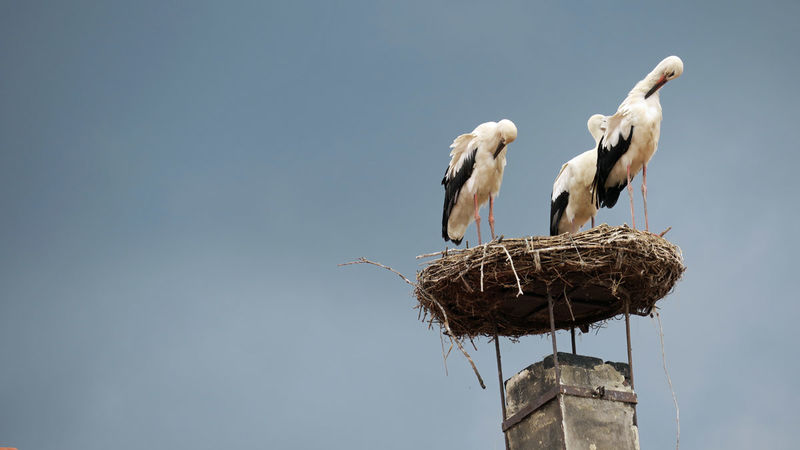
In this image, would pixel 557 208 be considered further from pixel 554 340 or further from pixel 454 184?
pixel 554 340

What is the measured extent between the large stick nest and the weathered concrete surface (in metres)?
0.54

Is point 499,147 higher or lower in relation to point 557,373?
higher

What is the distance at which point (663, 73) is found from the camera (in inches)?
Answer: 438

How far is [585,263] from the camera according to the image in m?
8.77

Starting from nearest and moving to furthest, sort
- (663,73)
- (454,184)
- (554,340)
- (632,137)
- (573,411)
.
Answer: (573,411) → (554,340) → (632,137) → (663,73) → (454,184)

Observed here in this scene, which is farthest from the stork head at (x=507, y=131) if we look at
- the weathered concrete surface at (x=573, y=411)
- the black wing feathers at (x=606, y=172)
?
the weathered concrete surface at (x=573, y=411)

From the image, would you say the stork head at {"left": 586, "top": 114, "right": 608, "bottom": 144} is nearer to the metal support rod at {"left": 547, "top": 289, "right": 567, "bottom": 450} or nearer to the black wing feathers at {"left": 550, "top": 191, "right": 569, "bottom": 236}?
the black wing feathers at {"left": 550, "top": 191, "right": 569, "bottom": 236}

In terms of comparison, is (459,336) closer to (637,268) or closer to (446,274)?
(446,274)

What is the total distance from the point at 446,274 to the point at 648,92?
3.60 metres

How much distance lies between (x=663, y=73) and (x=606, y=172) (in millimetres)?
1214

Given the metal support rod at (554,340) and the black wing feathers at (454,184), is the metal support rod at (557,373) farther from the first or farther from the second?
the black wing feathers at (454,184)

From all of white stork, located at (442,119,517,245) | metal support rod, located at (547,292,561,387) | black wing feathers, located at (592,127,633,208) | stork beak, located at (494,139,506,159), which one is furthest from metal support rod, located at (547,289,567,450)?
stork beak, located at (494,139,506,159)

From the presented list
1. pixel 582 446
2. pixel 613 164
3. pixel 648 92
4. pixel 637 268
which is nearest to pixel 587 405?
pixel 582 446

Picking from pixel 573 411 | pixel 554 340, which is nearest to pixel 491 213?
pixel 554 340
